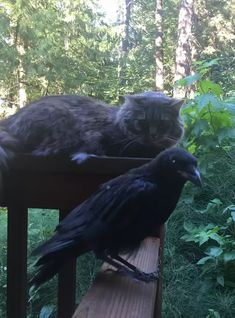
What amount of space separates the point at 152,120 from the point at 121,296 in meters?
1.40

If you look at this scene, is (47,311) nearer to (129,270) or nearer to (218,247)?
(218,247)

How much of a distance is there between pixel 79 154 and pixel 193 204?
211cm

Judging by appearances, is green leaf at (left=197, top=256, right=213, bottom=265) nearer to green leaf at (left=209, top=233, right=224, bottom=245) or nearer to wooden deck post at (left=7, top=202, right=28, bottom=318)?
green leaf at (left=209, top=233, right=224, bottom=245)

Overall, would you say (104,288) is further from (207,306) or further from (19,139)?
(207,306)

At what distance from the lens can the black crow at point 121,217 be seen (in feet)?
4.86

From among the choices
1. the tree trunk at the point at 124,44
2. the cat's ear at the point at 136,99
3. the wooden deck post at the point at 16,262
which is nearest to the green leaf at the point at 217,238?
the cat's ear at the point at 136,99

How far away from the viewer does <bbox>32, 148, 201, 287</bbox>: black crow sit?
1.48 meters

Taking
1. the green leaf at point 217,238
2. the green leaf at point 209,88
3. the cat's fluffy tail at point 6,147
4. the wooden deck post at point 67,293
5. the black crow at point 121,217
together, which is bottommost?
the green leaf at point 217,238

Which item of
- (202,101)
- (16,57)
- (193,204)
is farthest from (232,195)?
(16,57)

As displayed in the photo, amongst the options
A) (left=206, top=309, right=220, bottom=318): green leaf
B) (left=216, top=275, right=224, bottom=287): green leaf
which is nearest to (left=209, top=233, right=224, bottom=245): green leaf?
(left=216, top=275, right=224, bottom=287): green leaf

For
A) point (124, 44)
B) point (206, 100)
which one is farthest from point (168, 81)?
point (206, 100)

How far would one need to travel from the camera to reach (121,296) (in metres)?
1.34

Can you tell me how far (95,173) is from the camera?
1.76m

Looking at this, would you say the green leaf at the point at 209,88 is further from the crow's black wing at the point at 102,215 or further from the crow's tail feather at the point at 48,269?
the crow's tail feather at the point at 48,269
